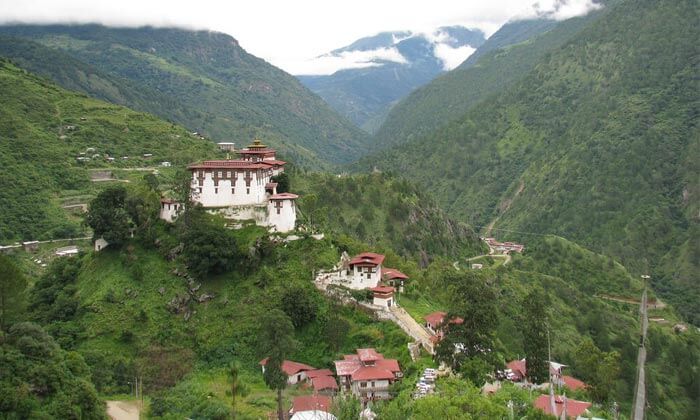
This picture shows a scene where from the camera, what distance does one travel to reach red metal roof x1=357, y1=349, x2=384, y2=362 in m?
46.1

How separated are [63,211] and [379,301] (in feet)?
205

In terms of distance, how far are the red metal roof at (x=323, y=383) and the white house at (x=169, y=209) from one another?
2359 cm

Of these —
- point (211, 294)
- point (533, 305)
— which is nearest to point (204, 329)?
point (211, 294)

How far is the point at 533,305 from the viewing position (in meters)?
46.1

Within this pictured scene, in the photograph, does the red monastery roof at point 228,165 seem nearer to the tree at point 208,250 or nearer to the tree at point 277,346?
the tree at point 208,250

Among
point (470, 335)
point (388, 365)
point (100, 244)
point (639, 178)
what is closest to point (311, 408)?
point (388, 365)

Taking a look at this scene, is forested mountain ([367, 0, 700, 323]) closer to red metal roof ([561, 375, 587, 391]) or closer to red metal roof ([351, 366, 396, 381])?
red metal roof ([561, 375, 587, 391])

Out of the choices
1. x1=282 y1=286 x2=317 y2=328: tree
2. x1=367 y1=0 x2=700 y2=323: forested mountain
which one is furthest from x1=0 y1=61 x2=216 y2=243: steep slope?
x1=367 y1=0 x2=700 y2=323: forested mountain

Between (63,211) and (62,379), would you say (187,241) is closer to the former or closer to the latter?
(62,379)

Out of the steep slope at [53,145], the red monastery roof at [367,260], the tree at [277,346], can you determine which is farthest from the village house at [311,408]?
the steep slope at [53,145]

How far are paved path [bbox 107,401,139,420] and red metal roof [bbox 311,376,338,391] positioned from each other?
38.9 ft

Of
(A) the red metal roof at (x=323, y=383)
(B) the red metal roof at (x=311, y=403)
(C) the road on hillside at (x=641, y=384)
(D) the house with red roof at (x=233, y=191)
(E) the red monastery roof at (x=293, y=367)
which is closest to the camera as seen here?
(C) the road on hillside at (x=641, y=384)

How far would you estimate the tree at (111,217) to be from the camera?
2319 inches

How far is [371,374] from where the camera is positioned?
147 ft
